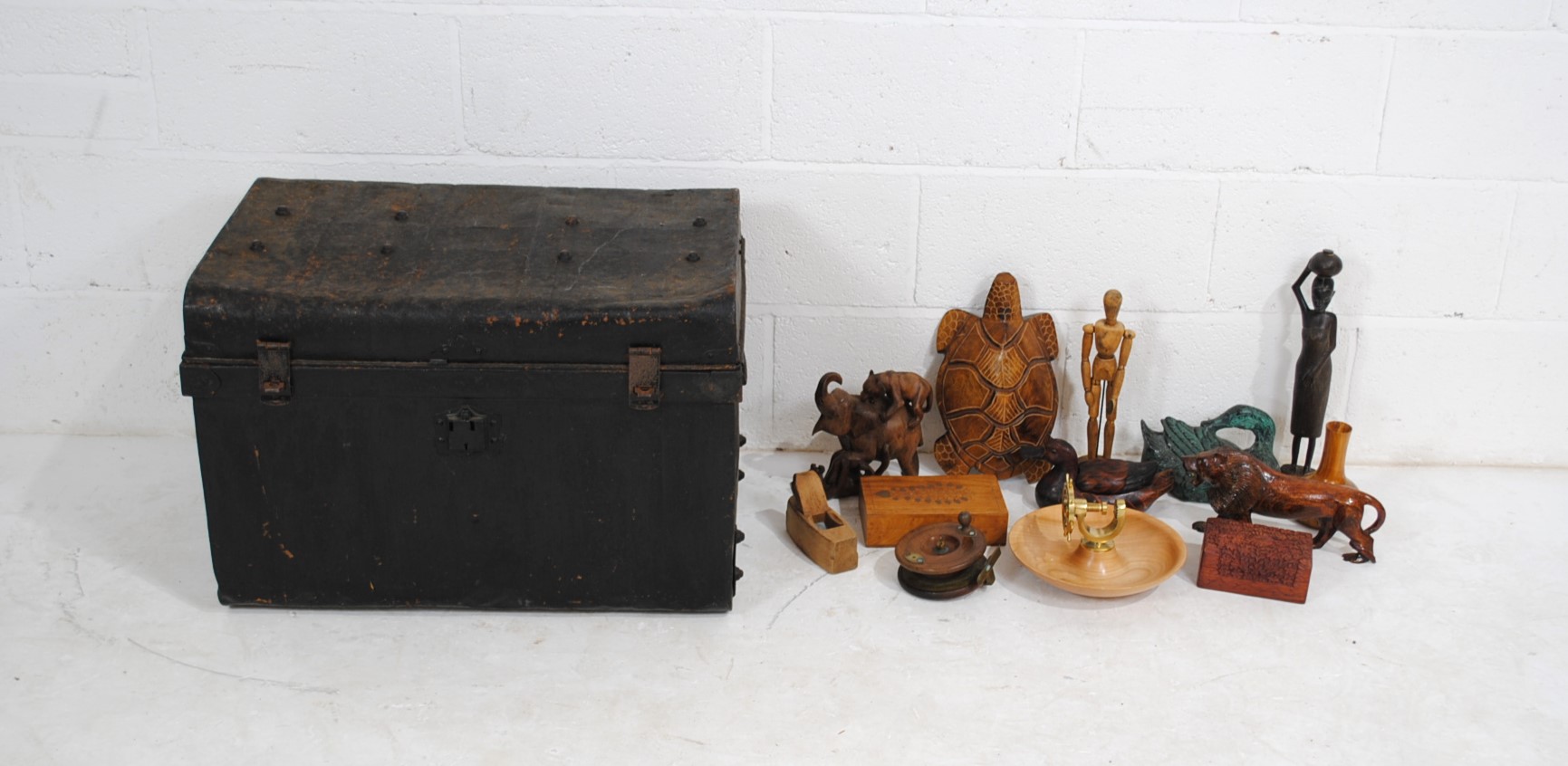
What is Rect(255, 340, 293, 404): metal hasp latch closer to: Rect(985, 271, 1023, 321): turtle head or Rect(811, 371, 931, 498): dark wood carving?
Rect(811, 371, 931, 498): dark wood carving

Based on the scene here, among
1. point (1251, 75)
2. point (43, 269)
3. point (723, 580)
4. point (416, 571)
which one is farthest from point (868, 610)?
point (43, 269)

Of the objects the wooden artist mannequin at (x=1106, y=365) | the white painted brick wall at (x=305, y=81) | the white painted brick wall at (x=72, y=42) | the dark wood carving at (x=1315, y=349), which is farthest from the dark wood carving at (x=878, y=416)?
the white painted brick wall at (x=72, y=42)

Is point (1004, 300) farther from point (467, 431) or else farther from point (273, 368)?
point (273, 368)

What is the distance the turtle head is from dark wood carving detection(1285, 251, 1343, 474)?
0.48 meters

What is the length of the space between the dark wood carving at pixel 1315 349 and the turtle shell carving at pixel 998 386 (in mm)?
415

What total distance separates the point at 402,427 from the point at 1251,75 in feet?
4.89

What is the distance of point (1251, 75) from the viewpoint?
87.6 inches

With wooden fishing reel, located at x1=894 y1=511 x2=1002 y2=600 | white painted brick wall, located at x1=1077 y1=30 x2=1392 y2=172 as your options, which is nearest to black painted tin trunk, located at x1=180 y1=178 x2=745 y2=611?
wooden fishing reel, located at x1=894 y1=511 x2=1002 y2=600

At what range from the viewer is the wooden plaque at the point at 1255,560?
1925 millimetres

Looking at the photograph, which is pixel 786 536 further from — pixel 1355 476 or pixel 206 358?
pixel 1355 476

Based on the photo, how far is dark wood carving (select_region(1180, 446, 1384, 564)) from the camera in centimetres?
203

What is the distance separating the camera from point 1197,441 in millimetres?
2328

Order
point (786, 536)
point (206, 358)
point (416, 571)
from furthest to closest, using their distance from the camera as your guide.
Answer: point (786, 536), point (416, 571), point (206, 358)

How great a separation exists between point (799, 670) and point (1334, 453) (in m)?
1.11
